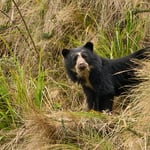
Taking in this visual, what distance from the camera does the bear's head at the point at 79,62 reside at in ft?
20.3

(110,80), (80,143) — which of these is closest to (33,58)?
(110,80)

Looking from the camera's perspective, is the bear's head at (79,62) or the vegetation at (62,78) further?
the bear's head at (79,62)

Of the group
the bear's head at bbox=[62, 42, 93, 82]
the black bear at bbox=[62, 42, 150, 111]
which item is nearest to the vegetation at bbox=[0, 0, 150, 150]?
the black bear at bbox=[62, 42, 150, 111]

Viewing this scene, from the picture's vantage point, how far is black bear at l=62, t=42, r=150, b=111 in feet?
20.5

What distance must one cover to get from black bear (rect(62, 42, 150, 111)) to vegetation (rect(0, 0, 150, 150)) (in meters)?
0.16

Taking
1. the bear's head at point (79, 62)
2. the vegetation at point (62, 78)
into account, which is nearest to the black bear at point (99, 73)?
the bear's head at point (79, 62)

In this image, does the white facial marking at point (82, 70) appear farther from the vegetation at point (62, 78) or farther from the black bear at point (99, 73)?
the vegetation at point (62, 78)

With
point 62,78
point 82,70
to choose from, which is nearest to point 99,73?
point 82,70

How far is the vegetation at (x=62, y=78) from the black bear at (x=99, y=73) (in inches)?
6.4

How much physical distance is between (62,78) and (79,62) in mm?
1186

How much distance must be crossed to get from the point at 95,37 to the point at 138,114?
2.29 m

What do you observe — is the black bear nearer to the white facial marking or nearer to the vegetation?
the white facial marking

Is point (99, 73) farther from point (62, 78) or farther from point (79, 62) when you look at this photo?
point (62, 78)

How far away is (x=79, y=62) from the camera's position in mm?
6152
